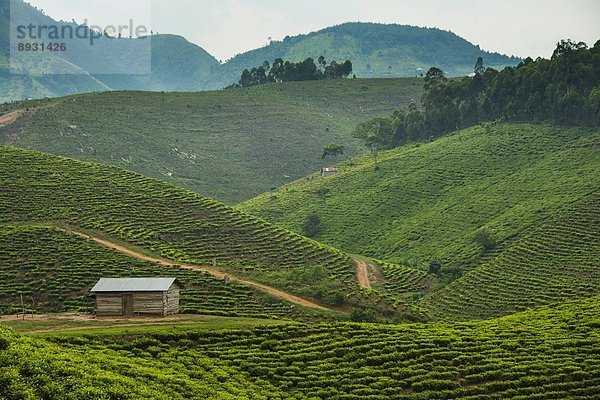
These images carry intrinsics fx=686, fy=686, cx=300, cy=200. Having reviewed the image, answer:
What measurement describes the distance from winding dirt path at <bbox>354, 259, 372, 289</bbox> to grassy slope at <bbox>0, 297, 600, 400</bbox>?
66.8 ft

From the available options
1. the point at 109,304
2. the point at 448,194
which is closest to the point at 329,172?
the point at 448,194

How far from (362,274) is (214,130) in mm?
91356

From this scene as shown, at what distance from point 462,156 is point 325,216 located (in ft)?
88.1

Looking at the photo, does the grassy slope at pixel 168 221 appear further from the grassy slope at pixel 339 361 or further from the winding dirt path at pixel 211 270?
the grassy slope at pixel 339 361

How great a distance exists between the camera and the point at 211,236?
69.2 m

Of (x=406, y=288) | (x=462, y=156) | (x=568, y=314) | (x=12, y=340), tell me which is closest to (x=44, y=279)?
(x=12, y=340)

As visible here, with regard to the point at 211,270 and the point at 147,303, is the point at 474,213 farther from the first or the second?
the point at 147,303

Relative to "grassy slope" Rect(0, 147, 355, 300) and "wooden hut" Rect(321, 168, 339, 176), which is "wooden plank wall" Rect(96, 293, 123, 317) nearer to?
"grassy slope" Rect(0, 147, 355, 300)

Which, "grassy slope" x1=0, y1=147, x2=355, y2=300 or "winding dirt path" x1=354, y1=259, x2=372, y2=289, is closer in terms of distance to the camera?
"grassy slope" x1=0, y1=147, x2=355, y2=300

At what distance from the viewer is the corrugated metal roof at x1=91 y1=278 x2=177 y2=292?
4697cm

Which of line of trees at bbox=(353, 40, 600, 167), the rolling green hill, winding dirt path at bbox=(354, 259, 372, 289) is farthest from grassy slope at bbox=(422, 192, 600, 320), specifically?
line of trees at bbox=(353, 40, 600, 167)

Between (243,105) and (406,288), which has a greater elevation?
(243,105)

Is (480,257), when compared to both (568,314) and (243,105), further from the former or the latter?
(243,105)

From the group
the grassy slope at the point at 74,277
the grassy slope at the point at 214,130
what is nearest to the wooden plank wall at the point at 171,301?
the grassy slope at the point at 74,277
